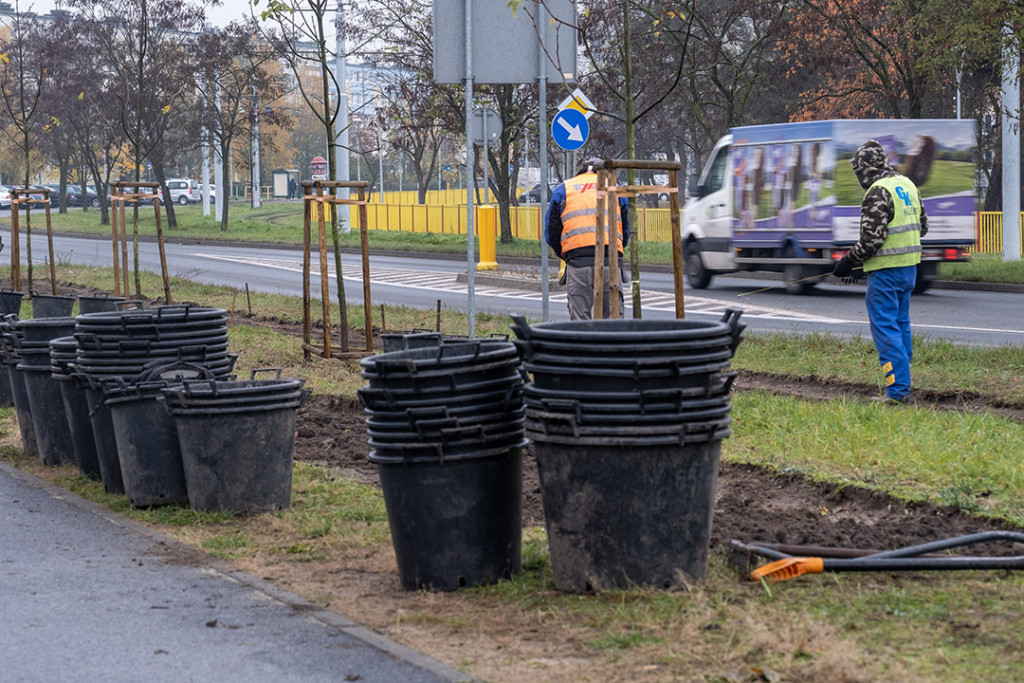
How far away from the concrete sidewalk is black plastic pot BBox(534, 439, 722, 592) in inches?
33.7

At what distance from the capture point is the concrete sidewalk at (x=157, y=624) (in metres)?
4.71

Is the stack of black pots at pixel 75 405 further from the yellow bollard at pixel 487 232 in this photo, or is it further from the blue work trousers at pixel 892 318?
the yellow bollard at pixel 487 232

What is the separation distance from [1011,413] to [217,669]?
683cm

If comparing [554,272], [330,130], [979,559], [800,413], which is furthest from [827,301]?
[979,559]

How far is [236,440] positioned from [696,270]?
17782mm

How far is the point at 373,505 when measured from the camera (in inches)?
291

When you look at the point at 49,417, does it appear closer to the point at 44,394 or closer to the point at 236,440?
the point at 44,394

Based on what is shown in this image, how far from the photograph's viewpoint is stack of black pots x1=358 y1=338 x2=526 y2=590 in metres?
5.56

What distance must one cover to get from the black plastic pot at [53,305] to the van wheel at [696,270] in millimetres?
12026

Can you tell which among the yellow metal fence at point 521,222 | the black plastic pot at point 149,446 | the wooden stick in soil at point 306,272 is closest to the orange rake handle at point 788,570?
the black plastic pot at point 149,446

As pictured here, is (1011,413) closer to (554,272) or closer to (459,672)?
(459,672)

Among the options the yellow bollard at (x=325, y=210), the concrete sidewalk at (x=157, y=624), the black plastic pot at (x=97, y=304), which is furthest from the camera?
the black plastic pot at (x=97, y=304)

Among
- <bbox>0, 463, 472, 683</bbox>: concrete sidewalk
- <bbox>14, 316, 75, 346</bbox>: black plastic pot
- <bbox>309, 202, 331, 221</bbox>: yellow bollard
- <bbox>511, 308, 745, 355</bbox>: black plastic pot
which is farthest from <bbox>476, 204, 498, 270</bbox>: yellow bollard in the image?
<bbox>511, 308, 745, 355</bbox>: black plastic pot

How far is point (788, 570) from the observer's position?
5348mm
